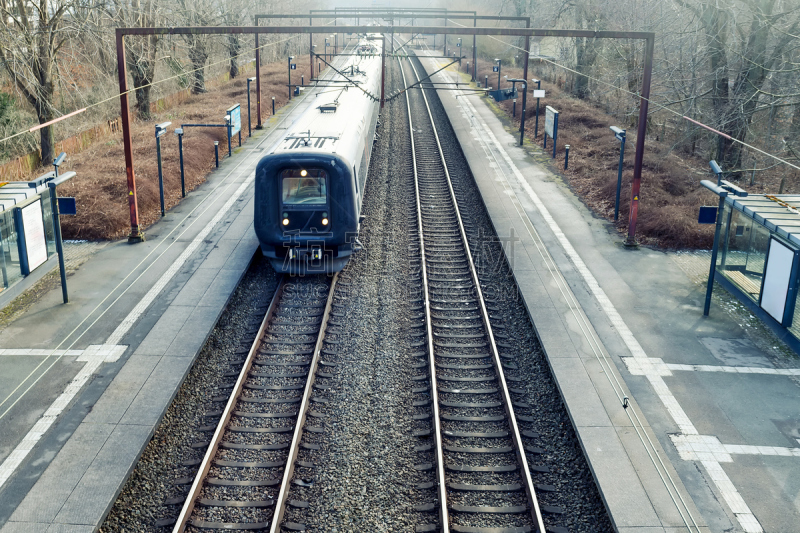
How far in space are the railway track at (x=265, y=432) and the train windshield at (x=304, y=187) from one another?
2050mm

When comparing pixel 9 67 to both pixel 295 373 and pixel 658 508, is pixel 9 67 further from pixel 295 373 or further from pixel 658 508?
pixel 658 508

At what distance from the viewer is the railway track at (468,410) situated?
23.6ft

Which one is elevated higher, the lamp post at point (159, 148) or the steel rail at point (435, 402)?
the lamp post at point (159, 148)

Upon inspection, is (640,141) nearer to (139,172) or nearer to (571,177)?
(571,177)

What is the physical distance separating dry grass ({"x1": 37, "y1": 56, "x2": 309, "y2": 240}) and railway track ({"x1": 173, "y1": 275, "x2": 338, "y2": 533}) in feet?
21.5

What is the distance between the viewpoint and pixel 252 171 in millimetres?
21875

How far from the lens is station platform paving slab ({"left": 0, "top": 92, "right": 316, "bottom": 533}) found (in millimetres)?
7352

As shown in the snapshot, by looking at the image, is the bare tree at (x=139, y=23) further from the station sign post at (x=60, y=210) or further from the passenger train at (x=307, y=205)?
the passenger train at (x=307, y=205)

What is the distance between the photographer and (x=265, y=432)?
8.47m

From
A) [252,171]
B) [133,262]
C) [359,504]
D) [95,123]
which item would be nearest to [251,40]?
[95,123]

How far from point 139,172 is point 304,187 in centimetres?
880

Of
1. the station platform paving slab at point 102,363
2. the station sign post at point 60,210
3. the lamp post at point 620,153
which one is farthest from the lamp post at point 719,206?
the station sign post at point 60,210

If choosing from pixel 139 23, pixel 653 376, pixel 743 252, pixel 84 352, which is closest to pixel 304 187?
pixel 84 352

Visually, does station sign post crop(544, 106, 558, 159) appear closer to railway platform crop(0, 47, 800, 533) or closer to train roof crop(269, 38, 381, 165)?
train roof crop(269, 38, 381, 165)
